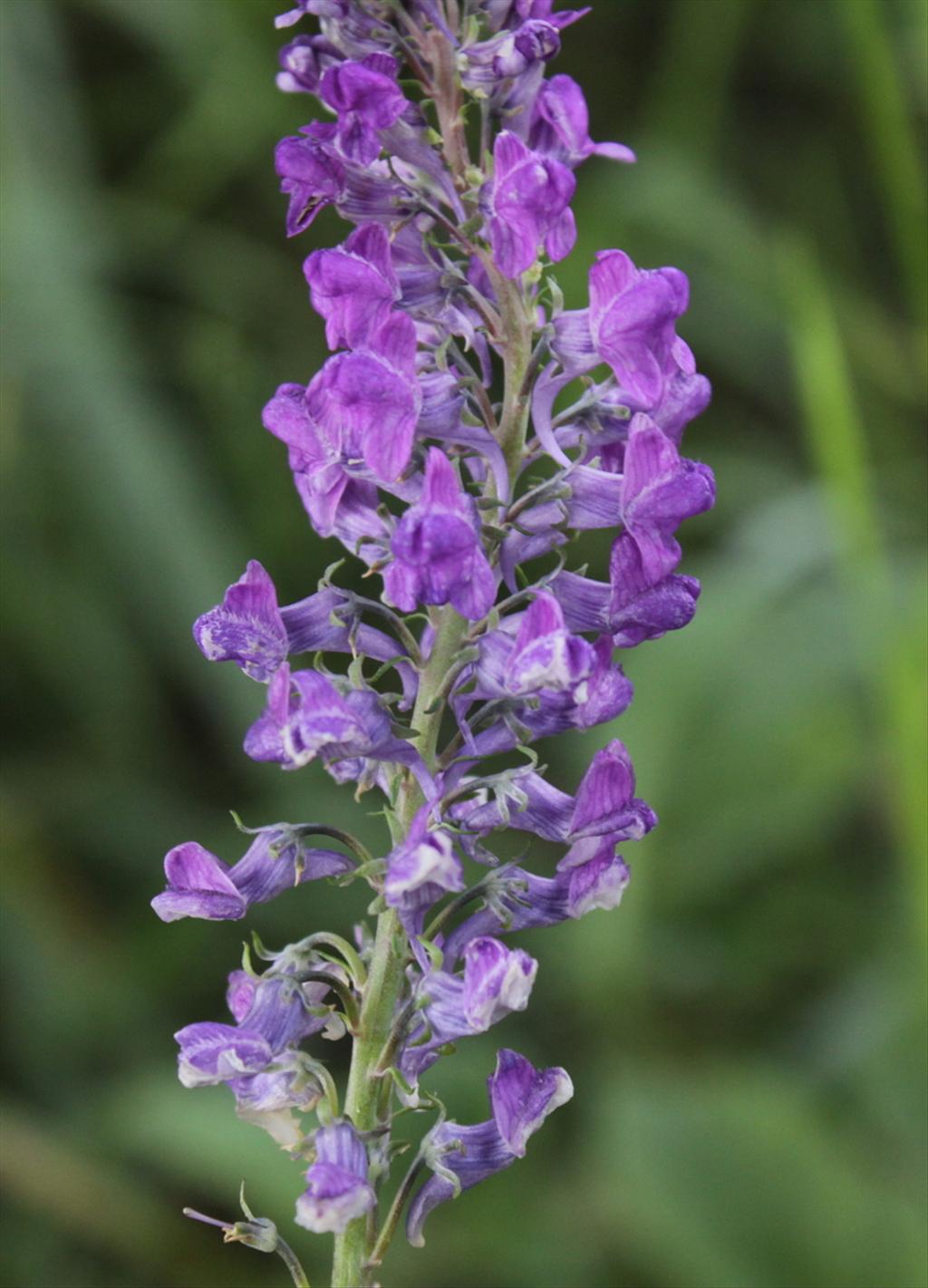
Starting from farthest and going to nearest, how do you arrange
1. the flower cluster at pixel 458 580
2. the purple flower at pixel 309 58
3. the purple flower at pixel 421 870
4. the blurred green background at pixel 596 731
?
1. the blurred green background at pixel 596 731
2. the purple flower at pixel 309 58
3. the flower cluster at pixel 458 580
4. the purple flower at pixel 421 870

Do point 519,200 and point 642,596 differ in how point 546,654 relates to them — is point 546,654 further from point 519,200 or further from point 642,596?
point 519,200

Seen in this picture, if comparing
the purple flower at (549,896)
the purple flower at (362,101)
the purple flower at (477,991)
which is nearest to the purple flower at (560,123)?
the purple flower at (362,101)

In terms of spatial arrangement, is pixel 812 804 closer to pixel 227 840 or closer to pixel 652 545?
pixel 227 840

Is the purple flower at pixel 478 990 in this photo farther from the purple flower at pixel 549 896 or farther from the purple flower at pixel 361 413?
the purple flower at pixel 361 413

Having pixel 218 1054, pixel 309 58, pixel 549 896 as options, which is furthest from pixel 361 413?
pixel 218 1054

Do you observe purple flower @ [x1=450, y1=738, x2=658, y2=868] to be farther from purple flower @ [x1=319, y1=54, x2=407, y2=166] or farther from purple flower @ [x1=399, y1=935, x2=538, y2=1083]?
purple flower @ [x1=319, y1=54, x2=407, y2=166]

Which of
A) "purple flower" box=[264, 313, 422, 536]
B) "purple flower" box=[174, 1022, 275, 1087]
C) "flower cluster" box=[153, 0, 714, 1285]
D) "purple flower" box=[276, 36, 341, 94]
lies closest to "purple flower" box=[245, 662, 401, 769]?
"flower cluster" box=[153, 0, 714, 1285]
